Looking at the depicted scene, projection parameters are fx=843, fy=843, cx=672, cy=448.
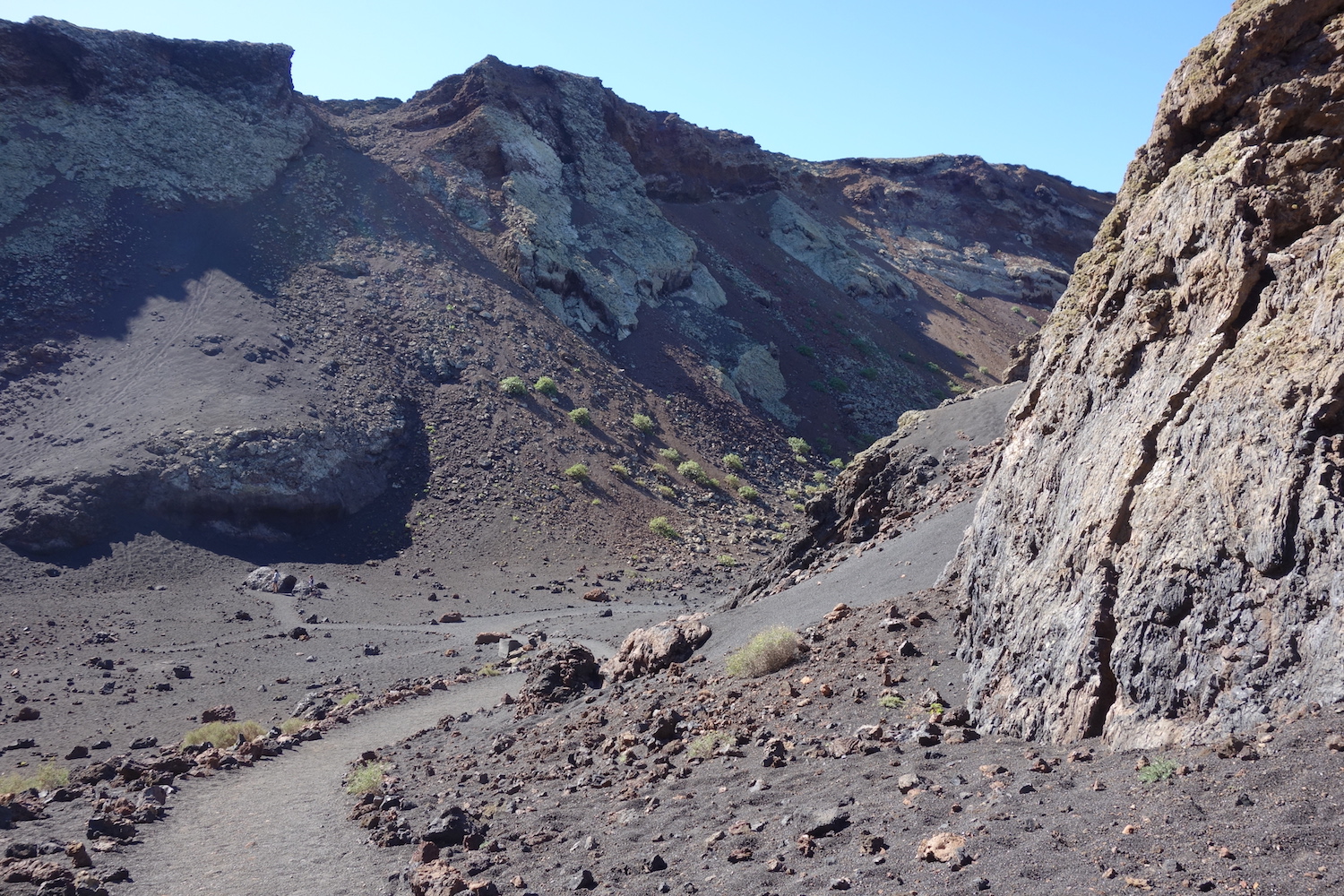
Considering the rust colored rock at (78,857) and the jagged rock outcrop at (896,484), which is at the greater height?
the jagged rock outcrop at (896,484)

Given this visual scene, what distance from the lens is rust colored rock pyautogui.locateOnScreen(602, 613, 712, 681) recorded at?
1252 cm

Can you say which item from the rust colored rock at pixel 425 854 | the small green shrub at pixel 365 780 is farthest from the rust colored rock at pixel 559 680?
the rust colored rock at pixel 425 854

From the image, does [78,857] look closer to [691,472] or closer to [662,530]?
[662,530]

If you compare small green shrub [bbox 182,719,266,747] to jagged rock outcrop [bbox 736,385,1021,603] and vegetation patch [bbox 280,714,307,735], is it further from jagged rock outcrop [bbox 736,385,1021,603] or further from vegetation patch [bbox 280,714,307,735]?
jagged rock outcrop [bbox 736,385,1021,603]

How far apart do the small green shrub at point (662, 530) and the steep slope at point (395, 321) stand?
1.39 feet

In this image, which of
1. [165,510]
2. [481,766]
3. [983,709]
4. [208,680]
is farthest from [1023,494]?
[165,510]

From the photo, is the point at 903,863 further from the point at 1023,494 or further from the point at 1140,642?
the point at 1023,494

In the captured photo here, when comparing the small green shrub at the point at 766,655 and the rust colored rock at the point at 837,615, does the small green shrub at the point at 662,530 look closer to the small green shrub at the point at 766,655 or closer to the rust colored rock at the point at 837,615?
the rust colored rock at the point at 837,615

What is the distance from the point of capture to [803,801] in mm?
6309

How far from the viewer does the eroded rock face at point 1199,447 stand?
470 cm

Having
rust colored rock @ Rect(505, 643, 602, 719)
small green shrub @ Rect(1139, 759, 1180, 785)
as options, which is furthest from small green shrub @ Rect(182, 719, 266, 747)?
small green shrub @ Rect(1139, 759, 1180, 785)

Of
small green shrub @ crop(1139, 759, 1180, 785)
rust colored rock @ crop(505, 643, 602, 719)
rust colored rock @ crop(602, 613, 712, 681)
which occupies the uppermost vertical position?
small green shrub @ crop(1139, 759, 1180, 785)

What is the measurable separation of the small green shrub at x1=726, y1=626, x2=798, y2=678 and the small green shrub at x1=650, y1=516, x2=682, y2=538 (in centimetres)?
1978

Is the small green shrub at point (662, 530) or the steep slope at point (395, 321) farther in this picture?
the small green shrub at point (662, 530)
